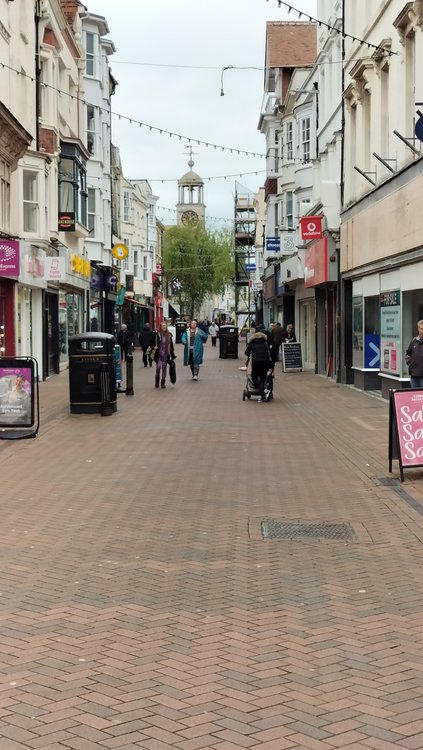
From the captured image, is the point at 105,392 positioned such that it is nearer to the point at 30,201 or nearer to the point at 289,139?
the point at 30,201

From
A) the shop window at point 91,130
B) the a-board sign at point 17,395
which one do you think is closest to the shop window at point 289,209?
the shop window at point 91,130

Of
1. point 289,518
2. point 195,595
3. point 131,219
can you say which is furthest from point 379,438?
point 131,219

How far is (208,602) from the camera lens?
610 cm

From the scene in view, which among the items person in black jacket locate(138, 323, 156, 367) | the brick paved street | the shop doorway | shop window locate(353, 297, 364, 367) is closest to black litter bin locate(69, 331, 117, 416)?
the brick paved street

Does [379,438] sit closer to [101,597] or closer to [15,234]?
[101,597]

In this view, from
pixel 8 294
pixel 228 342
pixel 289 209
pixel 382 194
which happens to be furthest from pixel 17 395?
pixel 289 209

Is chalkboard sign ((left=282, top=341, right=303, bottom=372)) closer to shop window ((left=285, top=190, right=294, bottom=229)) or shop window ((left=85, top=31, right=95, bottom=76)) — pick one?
shop window ((left=285, top=190, right=294, bottom=229))

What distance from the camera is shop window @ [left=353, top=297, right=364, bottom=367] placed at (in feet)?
76.0

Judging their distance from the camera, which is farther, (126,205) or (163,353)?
(126,205)

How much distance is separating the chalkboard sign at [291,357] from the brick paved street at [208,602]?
1929 cm

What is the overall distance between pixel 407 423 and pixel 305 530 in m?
2.79

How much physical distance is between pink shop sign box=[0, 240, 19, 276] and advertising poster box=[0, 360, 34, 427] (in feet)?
24.9

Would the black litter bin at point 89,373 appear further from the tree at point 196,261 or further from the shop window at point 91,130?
the tree at point 196,261

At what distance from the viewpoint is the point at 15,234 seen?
81.2ft
